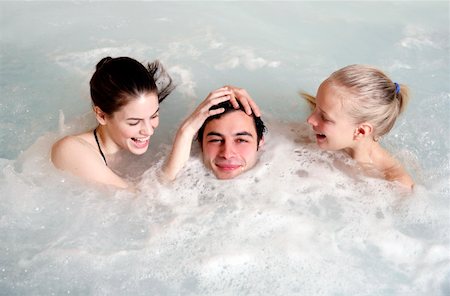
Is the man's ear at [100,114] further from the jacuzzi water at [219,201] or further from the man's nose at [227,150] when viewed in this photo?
the man's nose at [227,150]

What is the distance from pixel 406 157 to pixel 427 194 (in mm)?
384

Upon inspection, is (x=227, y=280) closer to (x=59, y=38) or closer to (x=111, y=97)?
(x=111, y=97)

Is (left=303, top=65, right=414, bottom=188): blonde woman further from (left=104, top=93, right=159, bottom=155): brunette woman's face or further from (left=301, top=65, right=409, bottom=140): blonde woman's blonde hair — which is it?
(left=104, top=93, right=159, bottom=155): brunette woman's face

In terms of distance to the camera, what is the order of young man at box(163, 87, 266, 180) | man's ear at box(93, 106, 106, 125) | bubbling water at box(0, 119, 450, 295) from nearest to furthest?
1. bubbling water at box(0, 119, 450, 295)
2. man's ear at box(93, 106, 106, 125)
3. young man at box(163, 87, 266, 180)

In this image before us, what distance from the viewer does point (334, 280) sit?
2.72 meters

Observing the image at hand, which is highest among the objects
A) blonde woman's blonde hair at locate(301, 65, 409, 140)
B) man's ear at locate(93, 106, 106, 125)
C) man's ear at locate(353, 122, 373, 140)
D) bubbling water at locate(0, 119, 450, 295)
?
blonde woman's blonde hair at locate(301, 65, 409, 140)

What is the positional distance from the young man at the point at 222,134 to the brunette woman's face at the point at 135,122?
22 centimetres

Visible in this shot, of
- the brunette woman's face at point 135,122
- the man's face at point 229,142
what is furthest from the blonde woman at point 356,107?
the brunette woman's face at point 135,122

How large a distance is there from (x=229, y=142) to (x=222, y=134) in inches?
2.4

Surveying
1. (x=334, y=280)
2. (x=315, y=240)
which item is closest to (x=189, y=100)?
(x=315, y=240)

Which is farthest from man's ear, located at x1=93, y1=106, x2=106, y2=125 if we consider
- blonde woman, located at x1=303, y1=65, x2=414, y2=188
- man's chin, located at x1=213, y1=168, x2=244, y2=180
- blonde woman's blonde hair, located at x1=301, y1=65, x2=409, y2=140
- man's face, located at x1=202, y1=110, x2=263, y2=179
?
blonde woman's blonde hair, located at x1=301, y1=65, x2=409, y2=140

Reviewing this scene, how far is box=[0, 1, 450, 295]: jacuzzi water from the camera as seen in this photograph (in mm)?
2711

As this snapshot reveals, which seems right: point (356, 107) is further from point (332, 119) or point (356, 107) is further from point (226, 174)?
point (226, 174)

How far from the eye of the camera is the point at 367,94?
2924 mm
